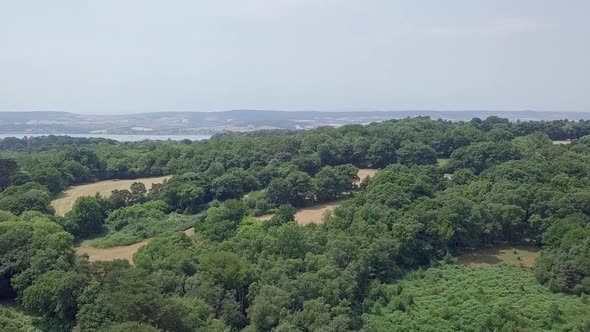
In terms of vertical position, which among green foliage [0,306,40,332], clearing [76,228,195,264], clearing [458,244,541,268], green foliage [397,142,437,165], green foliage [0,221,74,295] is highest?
green foliage [397,142,437,165]

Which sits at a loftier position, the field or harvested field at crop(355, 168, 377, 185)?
harvested field at crop(355, 168, 377, 185)

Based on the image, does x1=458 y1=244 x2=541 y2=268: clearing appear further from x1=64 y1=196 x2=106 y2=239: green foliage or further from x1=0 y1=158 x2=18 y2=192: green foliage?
x1=0 y1=158 x2=18 y2=192: green foliage

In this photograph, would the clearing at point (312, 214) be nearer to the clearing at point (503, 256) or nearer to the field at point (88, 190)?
the clearing at point (503, 256)

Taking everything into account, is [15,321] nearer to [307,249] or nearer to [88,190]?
[307,249]

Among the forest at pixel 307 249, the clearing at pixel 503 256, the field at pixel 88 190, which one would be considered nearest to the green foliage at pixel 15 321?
the forest at pixel 307 249

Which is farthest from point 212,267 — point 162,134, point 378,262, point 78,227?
point 162,134

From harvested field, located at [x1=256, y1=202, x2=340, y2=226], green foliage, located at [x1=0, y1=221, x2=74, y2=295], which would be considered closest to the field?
green foliage, located at [x1=0, y1=221, x2=74, y2=295]
